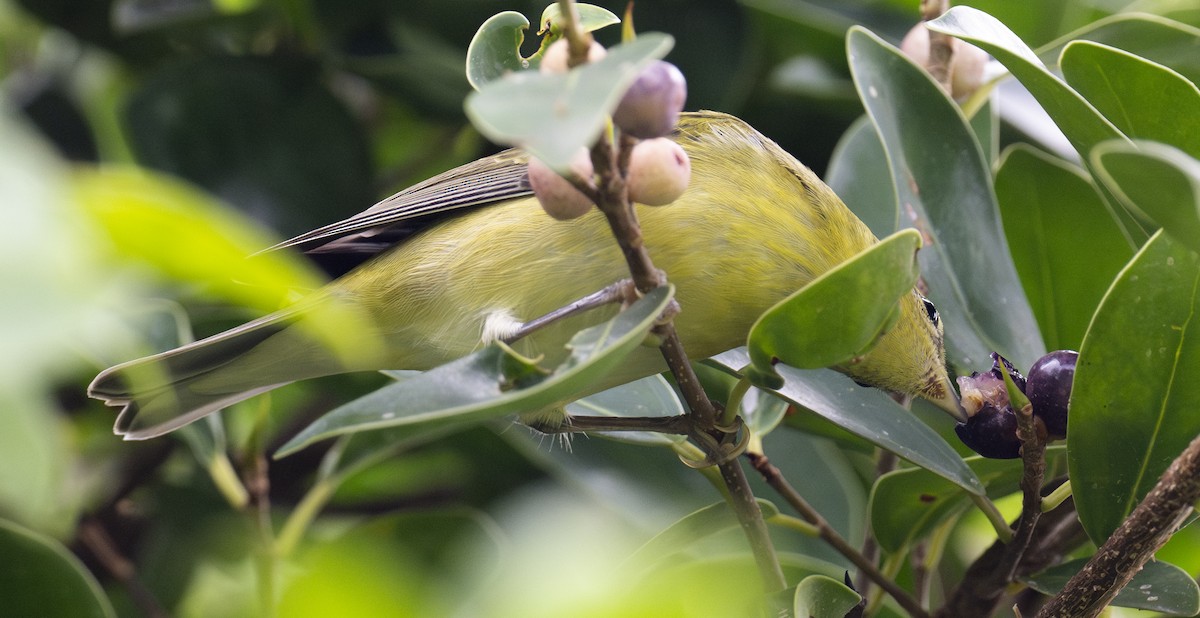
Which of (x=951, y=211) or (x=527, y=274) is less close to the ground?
(x=951, y=211)

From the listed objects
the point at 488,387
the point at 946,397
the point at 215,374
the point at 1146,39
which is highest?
the point at 1146,39

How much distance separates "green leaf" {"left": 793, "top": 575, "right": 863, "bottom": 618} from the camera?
1.54 meters

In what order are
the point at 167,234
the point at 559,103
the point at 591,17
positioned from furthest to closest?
the point at 591,17 < the point at 559,103 < the point at 167,234

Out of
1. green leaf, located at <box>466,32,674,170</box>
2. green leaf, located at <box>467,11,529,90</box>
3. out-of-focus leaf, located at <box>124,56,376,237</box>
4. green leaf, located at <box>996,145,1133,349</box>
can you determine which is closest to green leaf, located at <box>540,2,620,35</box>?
green leaf, located at <box>467,11,529,90</box>

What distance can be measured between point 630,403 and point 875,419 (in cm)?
54

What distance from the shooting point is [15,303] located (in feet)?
1.56

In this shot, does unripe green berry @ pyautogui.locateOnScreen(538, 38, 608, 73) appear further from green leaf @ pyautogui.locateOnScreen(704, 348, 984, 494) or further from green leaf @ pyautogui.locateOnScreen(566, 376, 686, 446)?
green leaf @ pyautogui.locateOnScreen(566, 376, 686, 446)

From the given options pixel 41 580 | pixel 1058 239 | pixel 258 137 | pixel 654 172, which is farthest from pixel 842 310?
pixel 258 137

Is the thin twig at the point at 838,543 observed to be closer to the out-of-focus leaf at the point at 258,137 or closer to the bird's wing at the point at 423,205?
the bird's wing at the point at 423,205

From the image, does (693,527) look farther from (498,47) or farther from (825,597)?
(498,47)

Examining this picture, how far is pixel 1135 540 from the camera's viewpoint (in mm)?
1377

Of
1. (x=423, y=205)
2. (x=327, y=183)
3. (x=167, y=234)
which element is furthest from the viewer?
(x=327, y=183)

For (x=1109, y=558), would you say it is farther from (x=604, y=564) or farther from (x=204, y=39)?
(x=204, y=39)

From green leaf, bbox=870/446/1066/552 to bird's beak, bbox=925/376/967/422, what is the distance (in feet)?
0.42
